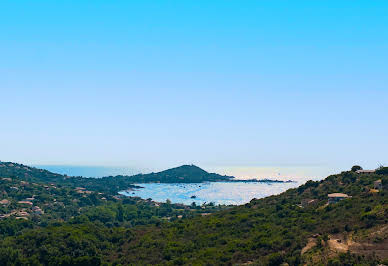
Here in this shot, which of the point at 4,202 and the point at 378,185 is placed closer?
the point at 378,185

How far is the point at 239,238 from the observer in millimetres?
57156

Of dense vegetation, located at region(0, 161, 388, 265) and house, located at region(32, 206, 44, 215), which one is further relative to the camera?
house, located at region(32, 206, 44, 215)

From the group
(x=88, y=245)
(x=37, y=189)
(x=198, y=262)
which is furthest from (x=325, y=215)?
(x=37, y=189)

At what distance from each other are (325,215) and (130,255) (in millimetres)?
31972

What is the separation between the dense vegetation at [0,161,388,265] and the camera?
4591 cm

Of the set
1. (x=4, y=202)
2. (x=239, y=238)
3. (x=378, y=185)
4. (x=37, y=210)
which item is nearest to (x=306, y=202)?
(x=378, y=185)

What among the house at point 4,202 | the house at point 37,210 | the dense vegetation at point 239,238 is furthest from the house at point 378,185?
the house at point 4,202

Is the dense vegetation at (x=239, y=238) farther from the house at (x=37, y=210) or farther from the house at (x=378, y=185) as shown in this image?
the house at (x=37, y=210)

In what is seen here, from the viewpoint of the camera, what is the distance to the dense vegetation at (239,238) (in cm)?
4591

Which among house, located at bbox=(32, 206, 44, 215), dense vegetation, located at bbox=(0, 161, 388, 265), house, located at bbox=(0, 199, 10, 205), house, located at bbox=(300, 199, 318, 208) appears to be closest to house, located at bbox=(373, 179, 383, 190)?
dense vegetation, located at bbox=(0, 161, 388, 265)

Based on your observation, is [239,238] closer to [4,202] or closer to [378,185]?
[378,185]

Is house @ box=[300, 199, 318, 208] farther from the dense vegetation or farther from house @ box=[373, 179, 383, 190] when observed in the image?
house @ box=[373, 179, 383, 190]

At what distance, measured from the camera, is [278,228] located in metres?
57.0

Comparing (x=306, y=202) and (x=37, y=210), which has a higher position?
(x=306, y=202)
